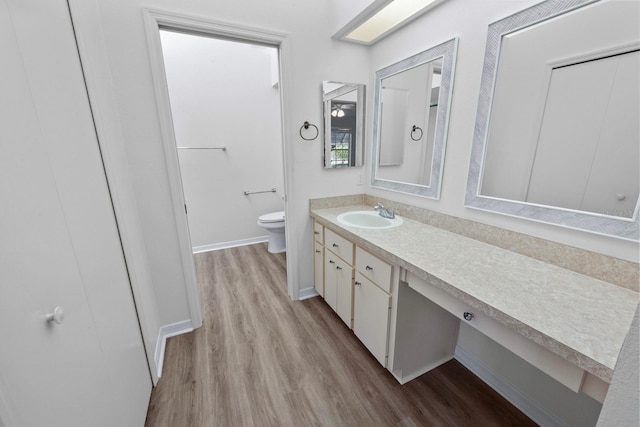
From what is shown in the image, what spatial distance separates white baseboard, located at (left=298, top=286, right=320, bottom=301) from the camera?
233cm

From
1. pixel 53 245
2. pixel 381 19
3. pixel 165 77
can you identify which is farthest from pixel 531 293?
pixel 165 77

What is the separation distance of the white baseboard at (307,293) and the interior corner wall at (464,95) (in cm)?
126

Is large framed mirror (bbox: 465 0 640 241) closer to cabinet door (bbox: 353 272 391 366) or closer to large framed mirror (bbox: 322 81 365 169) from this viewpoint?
cabinet door (bbox: 353 272 391 366)

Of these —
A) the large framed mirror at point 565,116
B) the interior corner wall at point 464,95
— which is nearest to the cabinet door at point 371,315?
the interior corner wall at point 464,95

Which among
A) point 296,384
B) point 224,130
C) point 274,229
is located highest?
point 224,130

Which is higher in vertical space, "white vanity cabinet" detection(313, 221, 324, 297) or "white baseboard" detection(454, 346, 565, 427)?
"white vanity cabinet" detection(313, 221, 324, 297)

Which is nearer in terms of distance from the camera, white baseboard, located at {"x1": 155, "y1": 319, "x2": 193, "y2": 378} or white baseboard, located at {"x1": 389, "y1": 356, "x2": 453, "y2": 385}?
white baseboard, located at {"x1": 389, "y1": 356, "x2": 453, "y2": 385}

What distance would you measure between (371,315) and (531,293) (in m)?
0.85

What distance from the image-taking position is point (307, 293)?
7.74 ft

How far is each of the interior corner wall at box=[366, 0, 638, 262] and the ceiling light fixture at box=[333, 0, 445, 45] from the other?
56mm

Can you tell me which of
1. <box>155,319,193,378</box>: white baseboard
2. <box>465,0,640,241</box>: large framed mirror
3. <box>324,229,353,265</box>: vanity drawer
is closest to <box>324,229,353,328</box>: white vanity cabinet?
<box>324,229,353,265</box>: vanity drawer

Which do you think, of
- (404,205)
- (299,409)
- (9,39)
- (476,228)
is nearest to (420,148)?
(404,205)

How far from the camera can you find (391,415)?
1314mm

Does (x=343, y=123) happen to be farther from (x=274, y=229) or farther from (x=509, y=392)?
(x=509, y=392)
